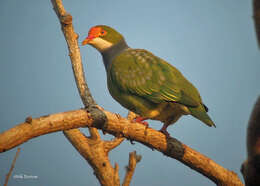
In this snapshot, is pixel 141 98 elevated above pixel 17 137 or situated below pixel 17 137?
above

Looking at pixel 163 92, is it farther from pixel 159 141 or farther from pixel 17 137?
pixel 17 137

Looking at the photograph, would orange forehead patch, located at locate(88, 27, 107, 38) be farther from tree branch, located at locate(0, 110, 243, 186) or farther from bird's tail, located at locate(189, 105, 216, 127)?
bird's tail, located at locate(189, 105, 216, 127)

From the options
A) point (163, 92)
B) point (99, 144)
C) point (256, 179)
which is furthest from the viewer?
point (99, 144)

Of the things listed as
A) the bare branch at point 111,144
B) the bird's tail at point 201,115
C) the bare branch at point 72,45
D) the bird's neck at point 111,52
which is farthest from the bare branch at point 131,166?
the bird's neck at point 111,52

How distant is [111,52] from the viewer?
392 centimetres

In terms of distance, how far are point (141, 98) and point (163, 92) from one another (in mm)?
267

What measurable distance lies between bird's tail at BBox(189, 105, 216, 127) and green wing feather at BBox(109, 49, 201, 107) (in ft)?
0.18

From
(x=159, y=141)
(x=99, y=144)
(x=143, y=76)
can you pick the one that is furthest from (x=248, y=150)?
(x=99, y=144)

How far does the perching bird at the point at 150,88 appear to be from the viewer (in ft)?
10.6

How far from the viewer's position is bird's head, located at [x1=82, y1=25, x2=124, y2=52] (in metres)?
3.81

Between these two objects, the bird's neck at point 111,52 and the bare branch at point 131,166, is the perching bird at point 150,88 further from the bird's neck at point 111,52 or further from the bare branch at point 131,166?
the bare branch at point 131,166

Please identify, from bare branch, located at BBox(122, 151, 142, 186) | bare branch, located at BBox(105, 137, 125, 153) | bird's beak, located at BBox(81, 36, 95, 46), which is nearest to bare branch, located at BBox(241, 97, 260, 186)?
bare branch, located at BBox(122, 151, 142, 186)

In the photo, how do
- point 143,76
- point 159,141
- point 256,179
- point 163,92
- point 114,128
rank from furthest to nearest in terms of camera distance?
point 143,76 < point 163,92 < point 159,141 < point 114,128 < point 256,179

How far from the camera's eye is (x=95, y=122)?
2.58m
